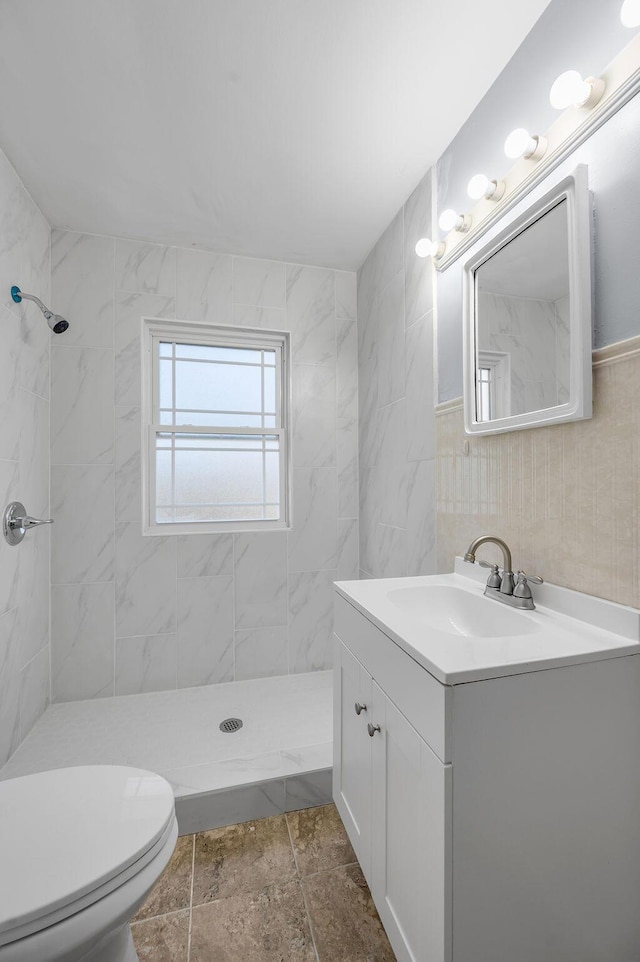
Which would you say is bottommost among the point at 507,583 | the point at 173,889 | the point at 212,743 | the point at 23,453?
the point at 173,889

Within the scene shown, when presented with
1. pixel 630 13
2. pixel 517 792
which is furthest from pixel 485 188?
pixel 517 792

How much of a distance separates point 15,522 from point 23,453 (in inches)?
11.9

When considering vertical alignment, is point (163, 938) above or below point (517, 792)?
below

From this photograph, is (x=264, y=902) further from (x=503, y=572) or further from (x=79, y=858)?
(x=503, y=572)

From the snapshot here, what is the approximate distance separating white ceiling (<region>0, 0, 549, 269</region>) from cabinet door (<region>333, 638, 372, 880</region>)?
1733 millimetres

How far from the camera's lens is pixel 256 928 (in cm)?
116

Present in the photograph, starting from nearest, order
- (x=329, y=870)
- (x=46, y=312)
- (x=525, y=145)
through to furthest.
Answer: (x=525, y=145), (x=329, y=870), (x=46, y=312)

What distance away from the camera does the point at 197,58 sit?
1263 mm

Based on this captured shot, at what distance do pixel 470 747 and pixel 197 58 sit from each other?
73.6 inches

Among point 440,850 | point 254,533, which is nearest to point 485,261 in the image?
point 440,850

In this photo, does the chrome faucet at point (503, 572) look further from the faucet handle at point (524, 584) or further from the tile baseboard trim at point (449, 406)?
the tile baseboard trim at point (449, 406)

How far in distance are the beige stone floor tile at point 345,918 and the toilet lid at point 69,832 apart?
1.83 ft

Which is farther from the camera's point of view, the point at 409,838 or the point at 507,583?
the point at 507,583

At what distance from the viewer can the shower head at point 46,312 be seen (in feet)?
5.48
